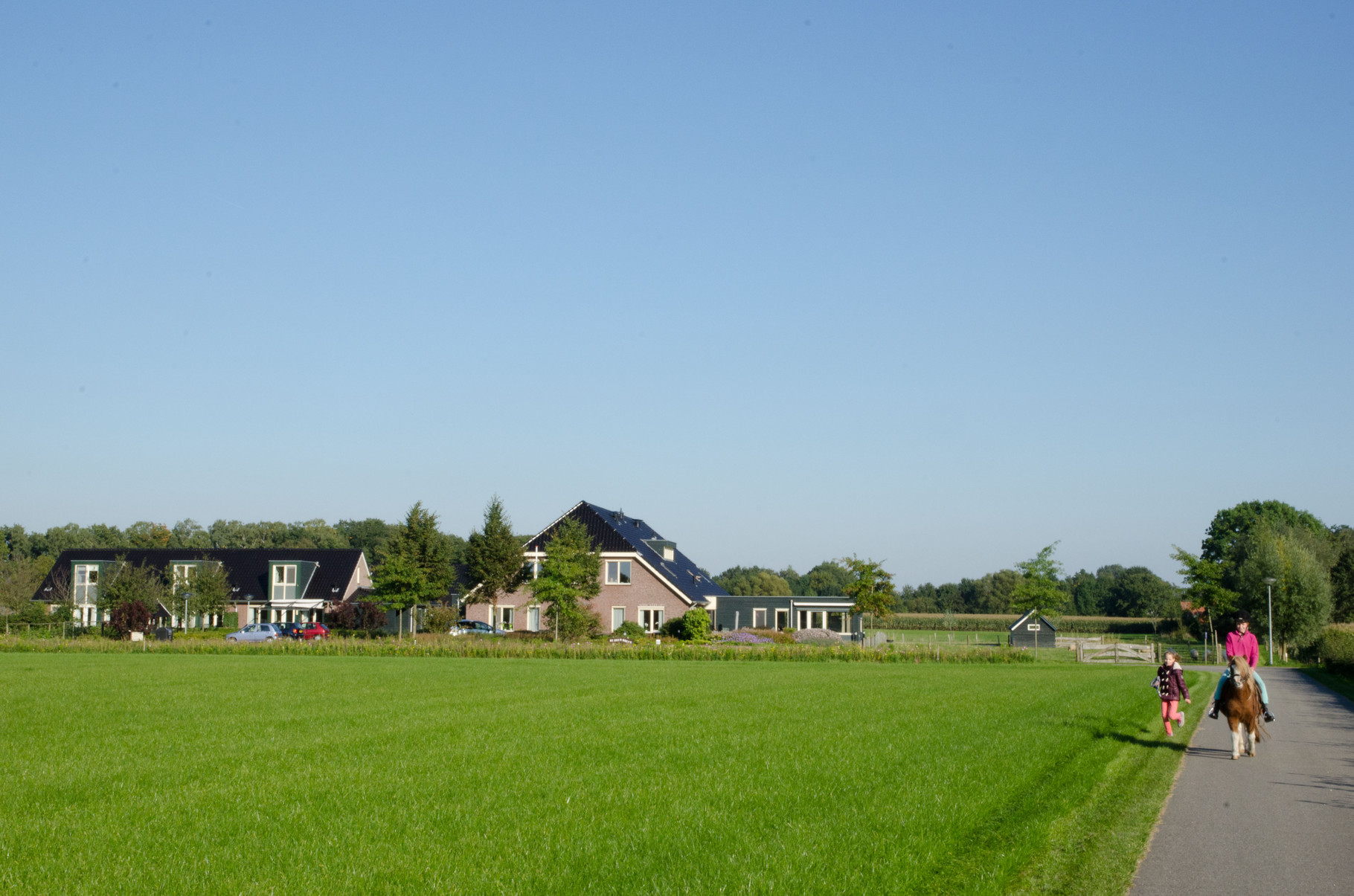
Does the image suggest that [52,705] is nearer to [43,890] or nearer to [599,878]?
[43,890]

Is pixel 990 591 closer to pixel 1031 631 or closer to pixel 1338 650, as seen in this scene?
pixel 1031 631

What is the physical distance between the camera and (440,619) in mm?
58625

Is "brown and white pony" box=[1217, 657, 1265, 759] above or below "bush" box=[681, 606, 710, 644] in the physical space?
above

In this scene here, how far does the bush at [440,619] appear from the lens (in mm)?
58562

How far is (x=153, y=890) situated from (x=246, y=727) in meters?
9.98

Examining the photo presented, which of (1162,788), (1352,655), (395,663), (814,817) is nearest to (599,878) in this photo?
(814,817)

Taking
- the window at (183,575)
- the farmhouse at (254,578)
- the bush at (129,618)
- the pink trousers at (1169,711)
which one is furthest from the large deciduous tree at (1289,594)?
the window at (183,575)

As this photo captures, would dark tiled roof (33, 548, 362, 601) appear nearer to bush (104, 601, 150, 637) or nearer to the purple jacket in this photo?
bush (104, 601, 150, 637)

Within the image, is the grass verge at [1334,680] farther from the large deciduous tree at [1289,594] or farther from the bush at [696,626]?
the bush at [696,626]

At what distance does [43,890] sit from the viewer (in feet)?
23.3

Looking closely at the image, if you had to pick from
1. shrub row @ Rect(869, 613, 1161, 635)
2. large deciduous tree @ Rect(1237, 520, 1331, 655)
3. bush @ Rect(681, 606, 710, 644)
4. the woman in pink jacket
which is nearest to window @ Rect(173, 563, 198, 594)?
bush @ Rect(681, 606, 710, 644)

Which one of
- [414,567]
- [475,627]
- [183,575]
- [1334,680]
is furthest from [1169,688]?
[183,575]

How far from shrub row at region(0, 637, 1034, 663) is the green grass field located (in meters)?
22.4

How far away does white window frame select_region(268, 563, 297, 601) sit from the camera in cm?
7338
